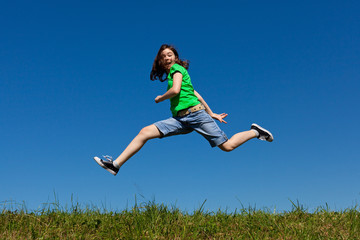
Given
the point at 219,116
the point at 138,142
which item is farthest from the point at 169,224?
the point at 219,116

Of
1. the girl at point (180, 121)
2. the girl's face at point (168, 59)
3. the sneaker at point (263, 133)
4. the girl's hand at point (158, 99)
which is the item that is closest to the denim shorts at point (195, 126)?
the girl at point (180, 121)

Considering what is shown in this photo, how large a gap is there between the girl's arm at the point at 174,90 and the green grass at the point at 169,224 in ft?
5.92

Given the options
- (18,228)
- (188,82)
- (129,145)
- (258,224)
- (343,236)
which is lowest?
(343,236)

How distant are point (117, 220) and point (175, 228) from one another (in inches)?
36.5

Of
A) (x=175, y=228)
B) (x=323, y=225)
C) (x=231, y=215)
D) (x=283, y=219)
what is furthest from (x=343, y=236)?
(x=175, y=228)

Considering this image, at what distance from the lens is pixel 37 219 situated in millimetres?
5512

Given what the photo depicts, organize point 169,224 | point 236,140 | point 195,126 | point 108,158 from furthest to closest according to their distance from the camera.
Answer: point 236,140
point 195,126
point 108,158
point 169,224

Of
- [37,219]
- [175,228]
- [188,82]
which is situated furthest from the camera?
[188,82]

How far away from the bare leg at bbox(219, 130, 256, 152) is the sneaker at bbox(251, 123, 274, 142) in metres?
0.15

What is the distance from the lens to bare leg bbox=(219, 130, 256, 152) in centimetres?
669

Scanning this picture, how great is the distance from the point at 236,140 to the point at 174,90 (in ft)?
5.09

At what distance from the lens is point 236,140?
6.81 meters

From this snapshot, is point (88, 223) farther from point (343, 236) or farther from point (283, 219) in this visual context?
point (343, 236)

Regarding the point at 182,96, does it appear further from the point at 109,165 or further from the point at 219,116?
the point at 109,165
